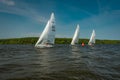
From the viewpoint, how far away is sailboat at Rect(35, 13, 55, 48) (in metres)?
41.1

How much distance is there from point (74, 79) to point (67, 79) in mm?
416

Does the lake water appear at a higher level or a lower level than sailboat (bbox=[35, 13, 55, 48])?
lower

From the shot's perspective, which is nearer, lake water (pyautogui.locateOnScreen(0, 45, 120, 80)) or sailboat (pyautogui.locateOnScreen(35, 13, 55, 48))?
lake water (pyautogui.locateOnScreen(0, 45, 120, 80))

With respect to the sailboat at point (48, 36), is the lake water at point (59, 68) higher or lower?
lower

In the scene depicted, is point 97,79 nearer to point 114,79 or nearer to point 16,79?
point 114,79

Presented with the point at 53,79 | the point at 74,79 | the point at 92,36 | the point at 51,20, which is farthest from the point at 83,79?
the point at 92,36

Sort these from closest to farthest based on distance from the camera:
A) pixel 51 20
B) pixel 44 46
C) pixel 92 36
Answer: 1. pixel 44 46
2. pixel 51 20
3. pixel 92 36

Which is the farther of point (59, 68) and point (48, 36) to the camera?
point (48, 36)

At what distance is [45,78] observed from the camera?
313 inches

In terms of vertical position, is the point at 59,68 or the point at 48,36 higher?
the point at 48,36

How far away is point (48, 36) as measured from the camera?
41.7 meters

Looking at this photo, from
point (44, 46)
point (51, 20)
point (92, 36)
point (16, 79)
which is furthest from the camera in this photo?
point (92, 36)

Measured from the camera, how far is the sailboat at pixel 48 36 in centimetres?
4106

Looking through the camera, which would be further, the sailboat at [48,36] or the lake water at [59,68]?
the sailboat at [48,36]
